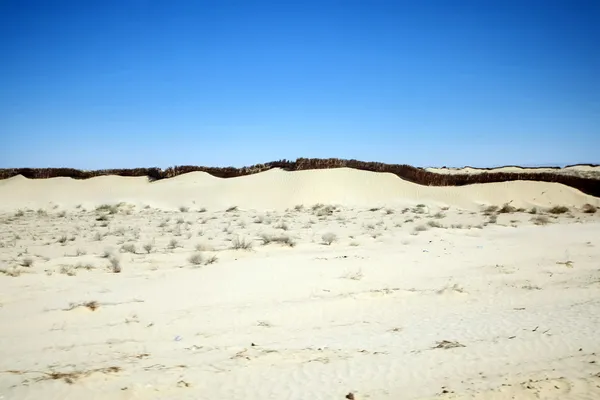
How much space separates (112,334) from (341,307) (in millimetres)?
3029

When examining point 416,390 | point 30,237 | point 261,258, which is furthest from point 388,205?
point 416,390

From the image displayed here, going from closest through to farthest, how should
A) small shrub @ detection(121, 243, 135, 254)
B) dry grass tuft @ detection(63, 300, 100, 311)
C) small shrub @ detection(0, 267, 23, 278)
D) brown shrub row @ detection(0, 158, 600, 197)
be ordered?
dry grass tuft @ detection(63, 300, 100, 311) < small shrub @ detection(0, 267, 23, 278) < small shrub @ detection(121, 243, 135, 254) < brown shrub row @ detection(0, 158, 600, 197)

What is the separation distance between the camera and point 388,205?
77.4 ft

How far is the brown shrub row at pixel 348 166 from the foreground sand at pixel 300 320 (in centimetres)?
1716

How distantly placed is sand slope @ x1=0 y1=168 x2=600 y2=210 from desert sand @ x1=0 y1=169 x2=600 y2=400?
10703mm

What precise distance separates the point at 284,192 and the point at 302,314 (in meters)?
19.3

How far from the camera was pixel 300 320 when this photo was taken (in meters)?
5.73

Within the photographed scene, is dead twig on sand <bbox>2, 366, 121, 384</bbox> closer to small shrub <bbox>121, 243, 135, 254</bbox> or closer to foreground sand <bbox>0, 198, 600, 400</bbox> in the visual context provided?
foreground sand <bbox>0, 198, 600, 400</bbox>

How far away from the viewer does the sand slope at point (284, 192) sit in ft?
80.2

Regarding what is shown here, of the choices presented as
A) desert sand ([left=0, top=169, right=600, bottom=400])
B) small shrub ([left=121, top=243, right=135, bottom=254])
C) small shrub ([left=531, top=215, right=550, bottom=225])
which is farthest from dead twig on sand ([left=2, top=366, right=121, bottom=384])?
small shrub ([left=531, top=215, right=550, bottom=225])

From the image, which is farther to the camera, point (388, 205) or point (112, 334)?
point (388, 205)

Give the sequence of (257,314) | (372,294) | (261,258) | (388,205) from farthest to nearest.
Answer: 1. (388,205)
2. (261,258)
3. (372,294)
4. (257,314)

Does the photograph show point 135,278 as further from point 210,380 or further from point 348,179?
point 348,179

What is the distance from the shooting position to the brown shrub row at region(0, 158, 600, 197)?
90.5 ft
